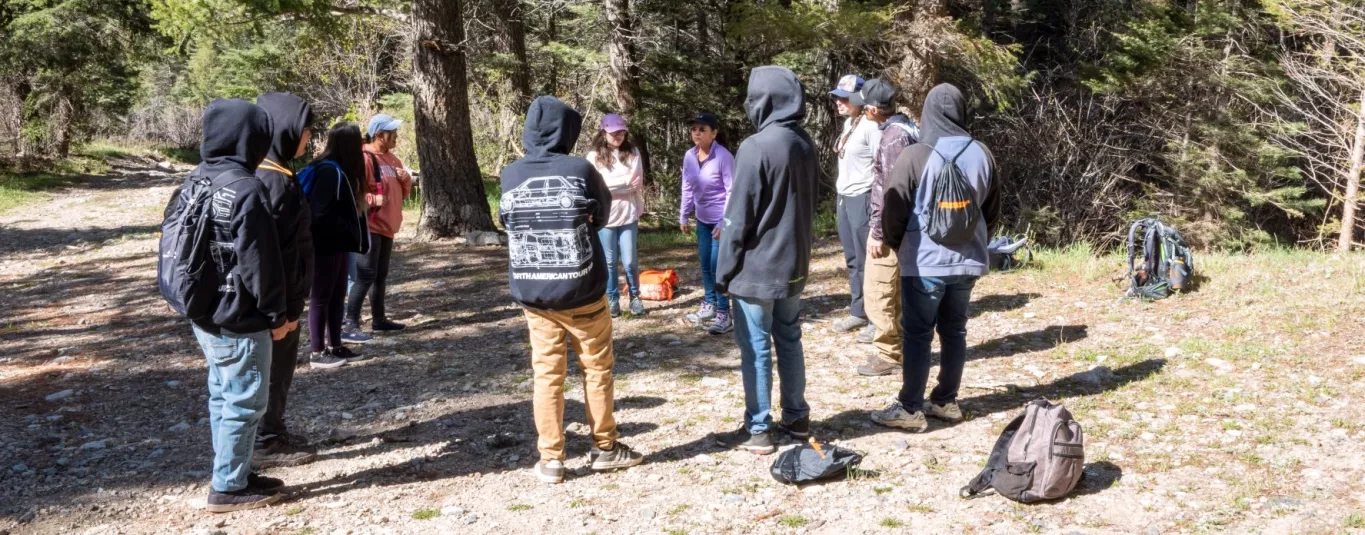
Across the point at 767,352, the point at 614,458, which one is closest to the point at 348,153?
the point at 614,458

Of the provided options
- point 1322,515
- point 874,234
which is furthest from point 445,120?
point 1322,515

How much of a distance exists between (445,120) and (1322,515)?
407 inches

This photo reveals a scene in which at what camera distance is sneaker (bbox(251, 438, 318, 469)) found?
486 cm

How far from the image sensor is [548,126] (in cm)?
426

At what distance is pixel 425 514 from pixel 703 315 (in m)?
3.76

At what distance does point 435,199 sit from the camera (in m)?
12.6

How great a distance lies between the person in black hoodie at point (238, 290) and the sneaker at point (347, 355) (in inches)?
98.8

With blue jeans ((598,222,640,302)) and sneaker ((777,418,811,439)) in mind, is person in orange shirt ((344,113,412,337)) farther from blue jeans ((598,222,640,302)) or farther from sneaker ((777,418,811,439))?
sneaker ((777,418,811,439))

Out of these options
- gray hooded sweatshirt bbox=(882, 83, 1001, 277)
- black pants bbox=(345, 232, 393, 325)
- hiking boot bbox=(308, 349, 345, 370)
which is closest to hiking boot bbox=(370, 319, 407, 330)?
black pants bbox=(345, 232, 393, 325)

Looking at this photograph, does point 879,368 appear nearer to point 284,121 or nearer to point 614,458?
point 614,458

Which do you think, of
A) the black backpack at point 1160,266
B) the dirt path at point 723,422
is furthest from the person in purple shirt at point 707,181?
the black backpack at point 1160,266

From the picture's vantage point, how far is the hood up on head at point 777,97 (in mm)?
4457

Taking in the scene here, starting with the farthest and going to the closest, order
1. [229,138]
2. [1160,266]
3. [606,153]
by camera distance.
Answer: [1160,266] → [606,153] → [229,138]

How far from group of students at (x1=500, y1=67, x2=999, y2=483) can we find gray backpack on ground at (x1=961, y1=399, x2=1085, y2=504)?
2.55 feet
